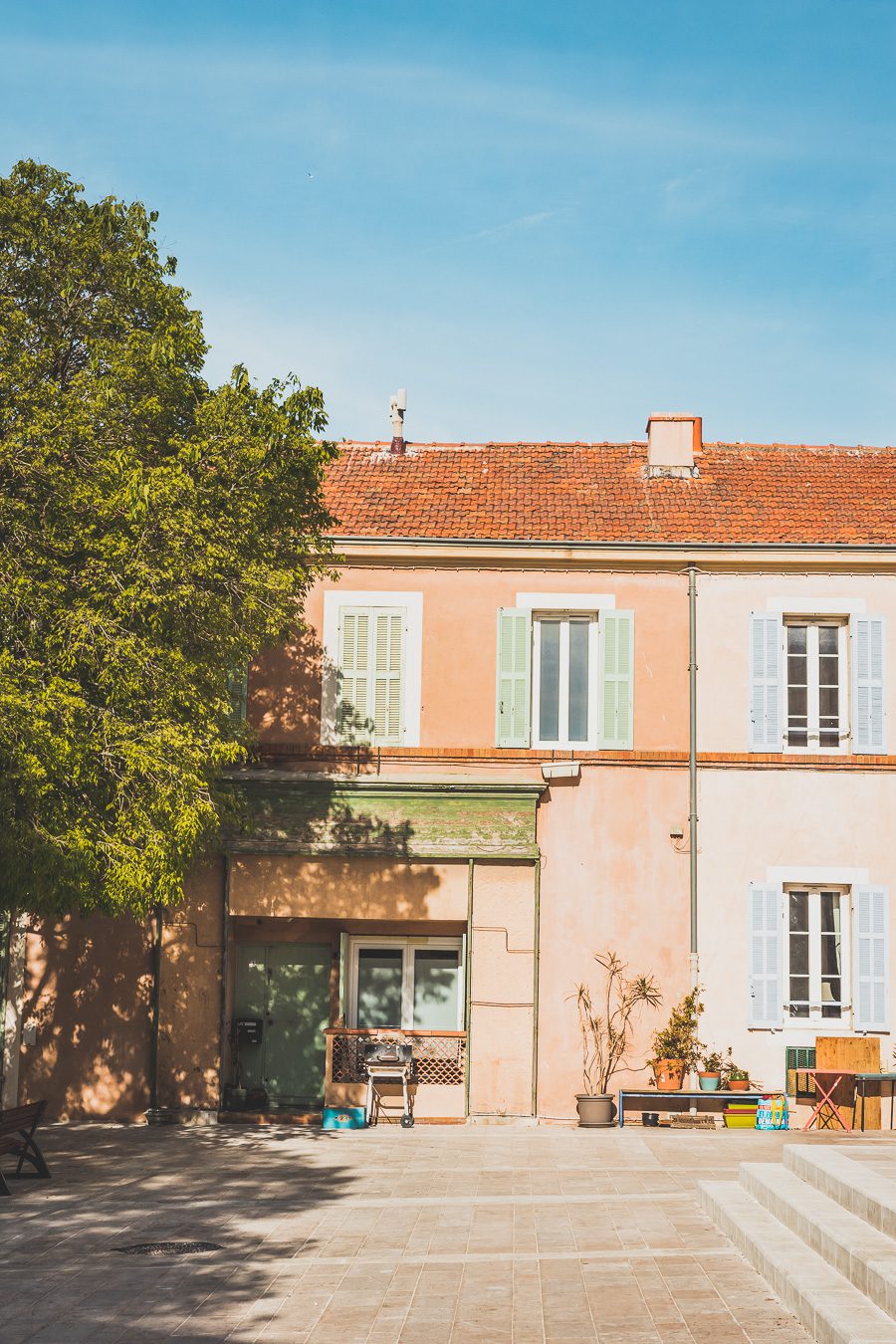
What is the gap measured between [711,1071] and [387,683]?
230 inches

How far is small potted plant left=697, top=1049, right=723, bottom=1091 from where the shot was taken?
1700cm

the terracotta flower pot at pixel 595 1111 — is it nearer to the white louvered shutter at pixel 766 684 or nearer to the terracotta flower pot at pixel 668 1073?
the terracotta flower pot at pixel 668 1073

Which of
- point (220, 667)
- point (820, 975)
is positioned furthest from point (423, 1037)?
point (220, 667)

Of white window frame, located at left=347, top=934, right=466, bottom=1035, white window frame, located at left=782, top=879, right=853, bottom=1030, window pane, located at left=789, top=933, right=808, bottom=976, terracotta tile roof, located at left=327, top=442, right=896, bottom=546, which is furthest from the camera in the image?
terracotta tile roof, located at left=327, top=442, right=896, bottom=546

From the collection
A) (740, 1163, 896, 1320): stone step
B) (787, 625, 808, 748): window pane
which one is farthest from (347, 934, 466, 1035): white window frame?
(740, 1163, 896, 1320): stone step

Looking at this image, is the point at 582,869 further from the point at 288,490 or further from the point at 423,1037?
the point at 288,490

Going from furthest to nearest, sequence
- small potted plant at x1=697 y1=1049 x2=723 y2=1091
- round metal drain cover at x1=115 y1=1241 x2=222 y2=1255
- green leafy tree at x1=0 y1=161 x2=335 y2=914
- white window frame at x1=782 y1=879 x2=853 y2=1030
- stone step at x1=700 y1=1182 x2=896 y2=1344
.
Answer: white window frame at x1=782 y1=879 x2=853 y2=1030 → small potted plant at x1=697 y1=1049 x2=723 y2=1091 → green leafy tree at x1=0 y1=161 x2=335 y2=914 → round metal drain cover at x1=115 y1=1241 x2=222 y2=1255 → stone step at x1=700 y1=1182 x2=896 y2=1344

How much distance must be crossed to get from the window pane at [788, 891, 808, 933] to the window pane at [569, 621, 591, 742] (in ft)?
10.1

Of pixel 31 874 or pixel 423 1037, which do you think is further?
pixel 423 1037

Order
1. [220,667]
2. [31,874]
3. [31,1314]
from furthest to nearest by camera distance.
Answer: [220,667] → [31,874] → [31,1314]

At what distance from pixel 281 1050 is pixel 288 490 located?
23.7 ft

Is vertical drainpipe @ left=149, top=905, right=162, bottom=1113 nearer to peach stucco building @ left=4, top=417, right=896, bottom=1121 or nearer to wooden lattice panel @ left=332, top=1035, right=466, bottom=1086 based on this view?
peach stucco building @ left=4, top=417, right=896, bottom=1121

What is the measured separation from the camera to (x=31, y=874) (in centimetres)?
1225

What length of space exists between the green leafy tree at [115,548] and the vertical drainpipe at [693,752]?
5.50 meters
